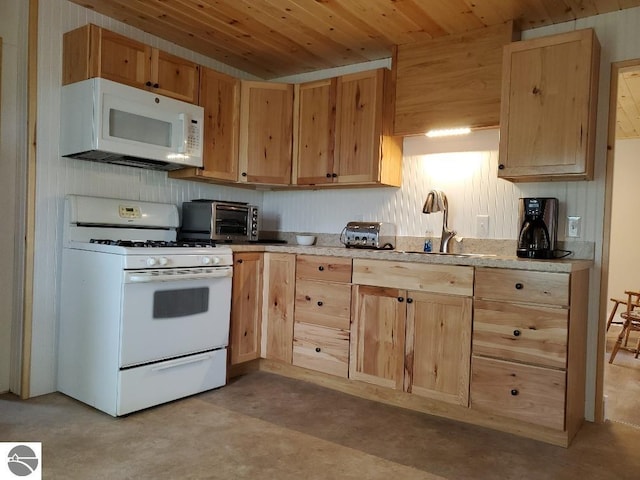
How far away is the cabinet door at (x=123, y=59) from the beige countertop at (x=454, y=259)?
3.84 feet

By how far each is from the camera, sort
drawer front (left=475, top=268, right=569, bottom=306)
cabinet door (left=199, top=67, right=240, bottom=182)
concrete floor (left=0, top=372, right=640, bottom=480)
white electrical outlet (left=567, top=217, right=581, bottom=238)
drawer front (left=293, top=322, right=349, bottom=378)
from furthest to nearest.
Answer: cabinet door (left=199, top=67, right=240, bottom=182) → drawer front (left=293, top=322, right=349, bottom=378) → white electrical outlet (left=567, top=217, right=581, bottom=238) → drawer front (left=475, top=268, right=569, bottom=306) → concrete floor (left=0, top=372, right=640, bottom=480)

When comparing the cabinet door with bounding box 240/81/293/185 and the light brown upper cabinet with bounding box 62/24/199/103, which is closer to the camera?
the light brown upper cabinet with bounding box 62/24/199/103

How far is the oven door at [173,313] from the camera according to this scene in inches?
98.3

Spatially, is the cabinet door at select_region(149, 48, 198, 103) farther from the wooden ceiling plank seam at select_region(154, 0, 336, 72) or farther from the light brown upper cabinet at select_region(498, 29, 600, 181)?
the light brown upper cabinet at select_region(498, 29, 600, 181)

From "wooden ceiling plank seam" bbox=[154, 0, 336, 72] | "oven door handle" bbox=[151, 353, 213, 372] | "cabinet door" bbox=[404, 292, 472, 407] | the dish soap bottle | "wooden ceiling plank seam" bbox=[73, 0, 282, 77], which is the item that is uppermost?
"wooden ceiling plank seam" bbox=[73, 0, 282, 77]

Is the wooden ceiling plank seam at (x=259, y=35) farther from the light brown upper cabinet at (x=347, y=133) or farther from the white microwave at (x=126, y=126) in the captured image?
the white microwave at (x=126, y=126)

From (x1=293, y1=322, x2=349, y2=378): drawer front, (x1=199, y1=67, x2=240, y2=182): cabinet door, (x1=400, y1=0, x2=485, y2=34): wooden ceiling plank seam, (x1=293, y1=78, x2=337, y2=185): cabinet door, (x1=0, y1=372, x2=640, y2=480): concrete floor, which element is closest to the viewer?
(x1=0, y1=372, x2=640, y2=480): concrete floor

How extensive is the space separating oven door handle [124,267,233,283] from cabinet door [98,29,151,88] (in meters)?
1.15

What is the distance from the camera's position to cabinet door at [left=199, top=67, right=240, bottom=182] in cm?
330

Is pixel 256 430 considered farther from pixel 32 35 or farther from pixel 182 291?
pixel 32 35

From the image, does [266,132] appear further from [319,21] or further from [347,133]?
[319,21]

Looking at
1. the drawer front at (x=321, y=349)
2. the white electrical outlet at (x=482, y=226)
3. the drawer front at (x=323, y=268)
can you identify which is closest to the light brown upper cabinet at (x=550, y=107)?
the white electrical outlet at (x=482, y=226)

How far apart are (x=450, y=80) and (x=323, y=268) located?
1.41 m

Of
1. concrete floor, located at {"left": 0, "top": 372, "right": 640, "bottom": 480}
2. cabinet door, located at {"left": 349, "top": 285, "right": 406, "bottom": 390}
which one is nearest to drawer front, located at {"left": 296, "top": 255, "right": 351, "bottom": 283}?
cabinet door, located at {"left": 349, "top": 285, "right": 406, "bottom": 390}
